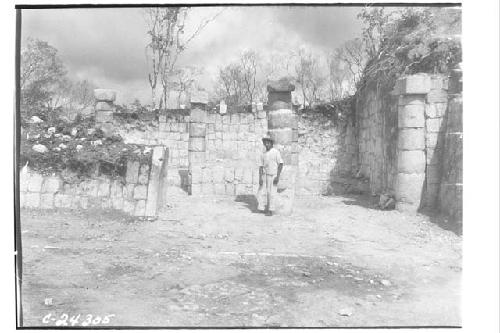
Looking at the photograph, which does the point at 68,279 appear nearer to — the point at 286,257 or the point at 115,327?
the point at 115,327

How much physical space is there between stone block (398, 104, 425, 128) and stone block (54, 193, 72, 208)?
19.0ft

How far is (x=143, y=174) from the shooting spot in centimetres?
668

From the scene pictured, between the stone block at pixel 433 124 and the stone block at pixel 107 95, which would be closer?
the stone block at pixel 433 124

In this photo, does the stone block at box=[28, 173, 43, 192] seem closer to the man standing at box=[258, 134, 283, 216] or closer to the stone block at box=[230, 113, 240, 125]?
the man standing at box=[258, 134, 283, 216]

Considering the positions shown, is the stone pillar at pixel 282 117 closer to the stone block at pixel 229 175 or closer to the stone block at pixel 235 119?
the stone block at pixel 229 175

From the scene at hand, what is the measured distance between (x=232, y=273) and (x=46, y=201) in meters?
3.05

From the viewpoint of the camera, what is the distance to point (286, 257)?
510 centimetres

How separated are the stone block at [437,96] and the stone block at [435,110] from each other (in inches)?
2.7

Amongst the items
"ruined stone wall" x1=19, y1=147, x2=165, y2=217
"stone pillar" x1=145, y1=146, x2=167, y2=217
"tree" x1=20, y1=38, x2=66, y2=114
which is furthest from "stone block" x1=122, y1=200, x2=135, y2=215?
"tree" x1=20, y1=38, x2=66, y2=114

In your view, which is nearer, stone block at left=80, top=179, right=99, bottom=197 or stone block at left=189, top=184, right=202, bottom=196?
stone block at left=80, top=179, right=99, bottom=197

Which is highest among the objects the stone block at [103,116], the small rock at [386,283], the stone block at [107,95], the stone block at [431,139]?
the stone block at [107,95]

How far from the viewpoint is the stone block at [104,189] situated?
21.1 ft

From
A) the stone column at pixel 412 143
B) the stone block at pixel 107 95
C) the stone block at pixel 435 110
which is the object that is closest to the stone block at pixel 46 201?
the stone block at pixel 107 95

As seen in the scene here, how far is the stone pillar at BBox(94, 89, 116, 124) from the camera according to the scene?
1011 cm
